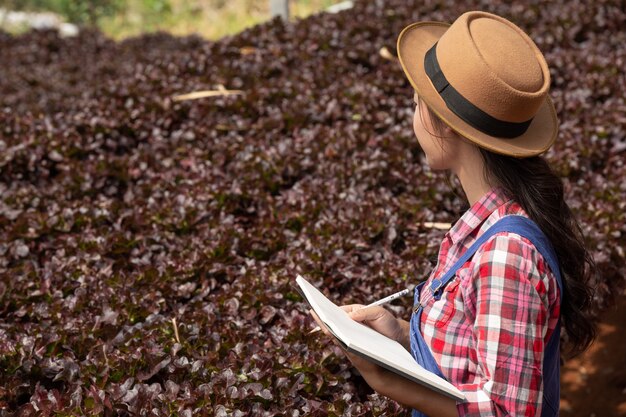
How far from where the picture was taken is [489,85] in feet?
5.94

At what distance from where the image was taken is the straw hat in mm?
1811

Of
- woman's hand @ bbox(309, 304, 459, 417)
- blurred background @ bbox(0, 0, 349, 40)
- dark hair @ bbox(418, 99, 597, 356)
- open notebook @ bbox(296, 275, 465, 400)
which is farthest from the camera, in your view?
blurred background @ bbox(0, 0, 349, 40)

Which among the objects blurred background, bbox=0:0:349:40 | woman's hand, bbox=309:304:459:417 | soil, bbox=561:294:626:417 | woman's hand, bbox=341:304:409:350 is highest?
woman's hand, bbox=309:304:459:417

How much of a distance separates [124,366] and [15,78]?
18.0 ft

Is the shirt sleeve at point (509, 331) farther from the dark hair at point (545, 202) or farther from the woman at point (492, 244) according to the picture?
the dark hair at point (545, 202)

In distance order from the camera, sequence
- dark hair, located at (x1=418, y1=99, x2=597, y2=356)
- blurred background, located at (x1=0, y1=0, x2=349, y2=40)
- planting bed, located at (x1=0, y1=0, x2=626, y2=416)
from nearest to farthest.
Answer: dark hair, located at (x1=418, y1=99, x2=597, y2=356)
planting bed, located at (x1=0, y1=0, x2=626, y2=416)
blurred background, located at (x1=0, y1=0, x2=349, y2=40)

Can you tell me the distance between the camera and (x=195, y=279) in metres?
3.01

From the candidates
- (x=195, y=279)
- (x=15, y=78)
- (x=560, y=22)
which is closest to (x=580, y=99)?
(x=560, y=22)

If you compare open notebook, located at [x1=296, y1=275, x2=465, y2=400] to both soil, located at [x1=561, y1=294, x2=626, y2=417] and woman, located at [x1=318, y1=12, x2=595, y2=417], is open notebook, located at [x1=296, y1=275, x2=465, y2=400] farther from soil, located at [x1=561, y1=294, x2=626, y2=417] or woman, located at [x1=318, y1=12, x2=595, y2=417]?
soil, located at [x1=561, y1=294, x2=626, y2=417]

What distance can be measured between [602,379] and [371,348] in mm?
2967

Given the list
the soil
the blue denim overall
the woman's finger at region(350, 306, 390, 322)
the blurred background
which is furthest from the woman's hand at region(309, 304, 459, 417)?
the blurred background

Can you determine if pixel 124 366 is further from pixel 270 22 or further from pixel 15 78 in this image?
pixel 15 78

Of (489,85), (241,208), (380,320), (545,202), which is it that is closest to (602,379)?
(241,208)

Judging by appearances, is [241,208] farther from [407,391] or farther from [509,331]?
[509,331]
